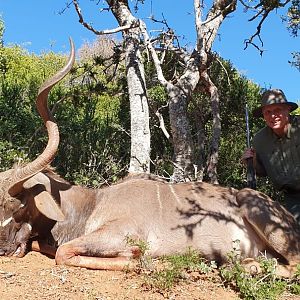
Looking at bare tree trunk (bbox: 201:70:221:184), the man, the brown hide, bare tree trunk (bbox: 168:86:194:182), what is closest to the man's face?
the man

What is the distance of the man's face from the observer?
15.8 ft

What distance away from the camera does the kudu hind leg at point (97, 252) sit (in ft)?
12.3

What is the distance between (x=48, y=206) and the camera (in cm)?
414

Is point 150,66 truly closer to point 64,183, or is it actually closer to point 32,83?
point 32,83

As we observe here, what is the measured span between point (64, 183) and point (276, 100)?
217cm

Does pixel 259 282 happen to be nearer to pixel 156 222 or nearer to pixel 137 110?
pixel 156 222

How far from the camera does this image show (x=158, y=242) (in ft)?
13.4

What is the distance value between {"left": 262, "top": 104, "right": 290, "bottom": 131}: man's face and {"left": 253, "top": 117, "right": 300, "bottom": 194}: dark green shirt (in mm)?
110

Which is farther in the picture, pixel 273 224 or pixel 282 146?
pixel 282 146

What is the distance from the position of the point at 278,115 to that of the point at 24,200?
8.20 feet

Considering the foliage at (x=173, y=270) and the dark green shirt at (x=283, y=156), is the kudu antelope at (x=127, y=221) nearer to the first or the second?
the foliage at (x=173, y=270)

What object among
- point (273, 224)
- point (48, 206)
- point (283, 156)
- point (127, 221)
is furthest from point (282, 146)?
point (48, 206)

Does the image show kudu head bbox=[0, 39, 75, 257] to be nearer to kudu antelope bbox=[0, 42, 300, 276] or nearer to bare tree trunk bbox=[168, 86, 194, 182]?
kudu antelope bbox=[0, 42, 300, 276]

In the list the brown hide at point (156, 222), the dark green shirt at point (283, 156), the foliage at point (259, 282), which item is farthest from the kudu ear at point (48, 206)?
the dark green shirt at point (283, 156)
